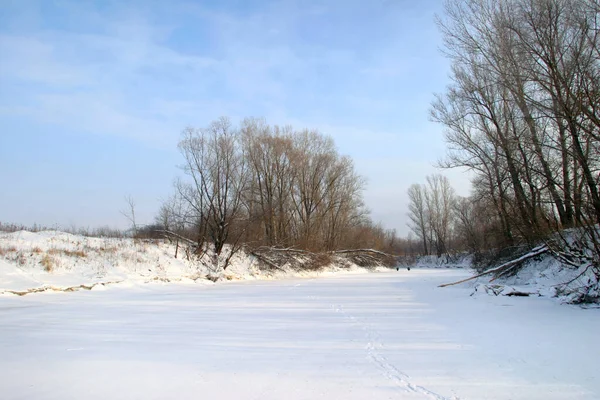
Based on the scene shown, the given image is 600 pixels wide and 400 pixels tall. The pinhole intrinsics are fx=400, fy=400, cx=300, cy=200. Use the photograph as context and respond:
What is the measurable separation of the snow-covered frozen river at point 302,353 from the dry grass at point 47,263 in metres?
6.31

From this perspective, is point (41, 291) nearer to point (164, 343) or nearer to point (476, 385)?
point (164, 343)

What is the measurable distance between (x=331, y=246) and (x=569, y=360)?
3253 cm

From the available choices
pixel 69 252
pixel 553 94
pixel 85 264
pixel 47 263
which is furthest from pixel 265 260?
pixel 553 94

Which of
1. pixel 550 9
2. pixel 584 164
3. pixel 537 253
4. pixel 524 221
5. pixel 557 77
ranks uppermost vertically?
pixel 550 9

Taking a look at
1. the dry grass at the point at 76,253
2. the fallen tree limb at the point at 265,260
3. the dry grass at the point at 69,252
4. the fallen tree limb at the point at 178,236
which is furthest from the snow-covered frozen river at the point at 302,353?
the fallen tree limb at the point at 265,260

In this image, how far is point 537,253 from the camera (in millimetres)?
12508

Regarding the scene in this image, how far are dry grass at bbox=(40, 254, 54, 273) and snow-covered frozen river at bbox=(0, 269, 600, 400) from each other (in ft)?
20.7

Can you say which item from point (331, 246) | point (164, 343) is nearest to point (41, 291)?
point (164, 343)

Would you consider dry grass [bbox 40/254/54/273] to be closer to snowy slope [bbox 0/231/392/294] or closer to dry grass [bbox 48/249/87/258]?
snowy slope [bbox 0/231/392/294]

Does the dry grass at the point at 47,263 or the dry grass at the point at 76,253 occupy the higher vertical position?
the dry grass at the point at 76,253

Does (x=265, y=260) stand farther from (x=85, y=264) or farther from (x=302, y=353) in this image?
(x=302, y=353)

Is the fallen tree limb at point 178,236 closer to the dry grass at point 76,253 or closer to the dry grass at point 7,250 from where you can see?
the dry grass at point 76,253

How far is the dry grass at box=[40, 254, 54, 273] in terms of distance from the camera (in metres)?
14.9

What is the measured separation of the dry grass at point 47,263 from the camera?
48.7 feet
